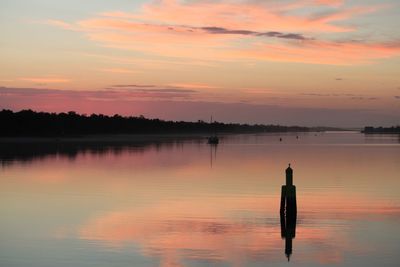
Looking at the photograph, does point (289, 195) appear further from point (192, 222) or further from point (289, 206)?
point (192, 222)

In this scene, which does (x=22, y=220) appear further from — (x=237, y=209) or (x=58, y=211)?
(x=237, y=209)

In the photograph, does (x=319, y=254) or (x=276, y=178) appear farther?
(x=276, y=178)

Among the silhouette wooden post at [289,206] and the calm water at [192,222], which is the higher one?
the silhouette wooden post at [289,206]

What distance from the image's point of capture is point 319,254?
17562 millimetres

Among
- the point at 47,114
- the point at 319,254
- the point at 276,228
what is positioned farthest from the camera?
the point at 47,114

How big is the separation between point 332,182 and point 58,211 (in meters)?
19.8

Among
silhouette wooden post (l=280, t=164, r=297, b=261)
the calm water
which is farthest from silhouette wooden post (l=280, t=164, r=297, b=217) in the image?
the calm water

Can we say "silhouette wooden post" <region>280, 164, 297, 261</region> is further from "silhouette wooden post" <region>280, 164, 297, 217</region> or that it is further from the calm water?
the calm water

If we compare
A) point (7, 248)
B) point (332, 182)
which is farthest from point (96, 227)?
point (332, 182)

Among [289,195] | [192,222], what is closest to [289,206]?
[289,195]

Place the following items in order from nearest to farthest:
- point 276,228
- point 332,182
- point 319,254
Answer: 1. point 319,254
2. point 276,228
3. point 332,182

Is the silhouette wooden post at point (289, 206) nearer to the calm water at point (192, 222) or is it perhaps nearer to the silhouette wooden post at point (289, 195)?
the silhouette wooden post at point (289, 195)

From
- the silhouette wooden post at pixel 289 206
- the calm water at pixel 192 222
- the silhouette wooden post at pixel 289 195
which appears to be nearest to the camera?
the calm water at pixel 192 222

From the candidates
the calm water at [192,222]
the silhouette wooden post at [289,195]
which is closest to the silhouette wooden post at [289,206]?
the silhouette wooden post at [289,195]
